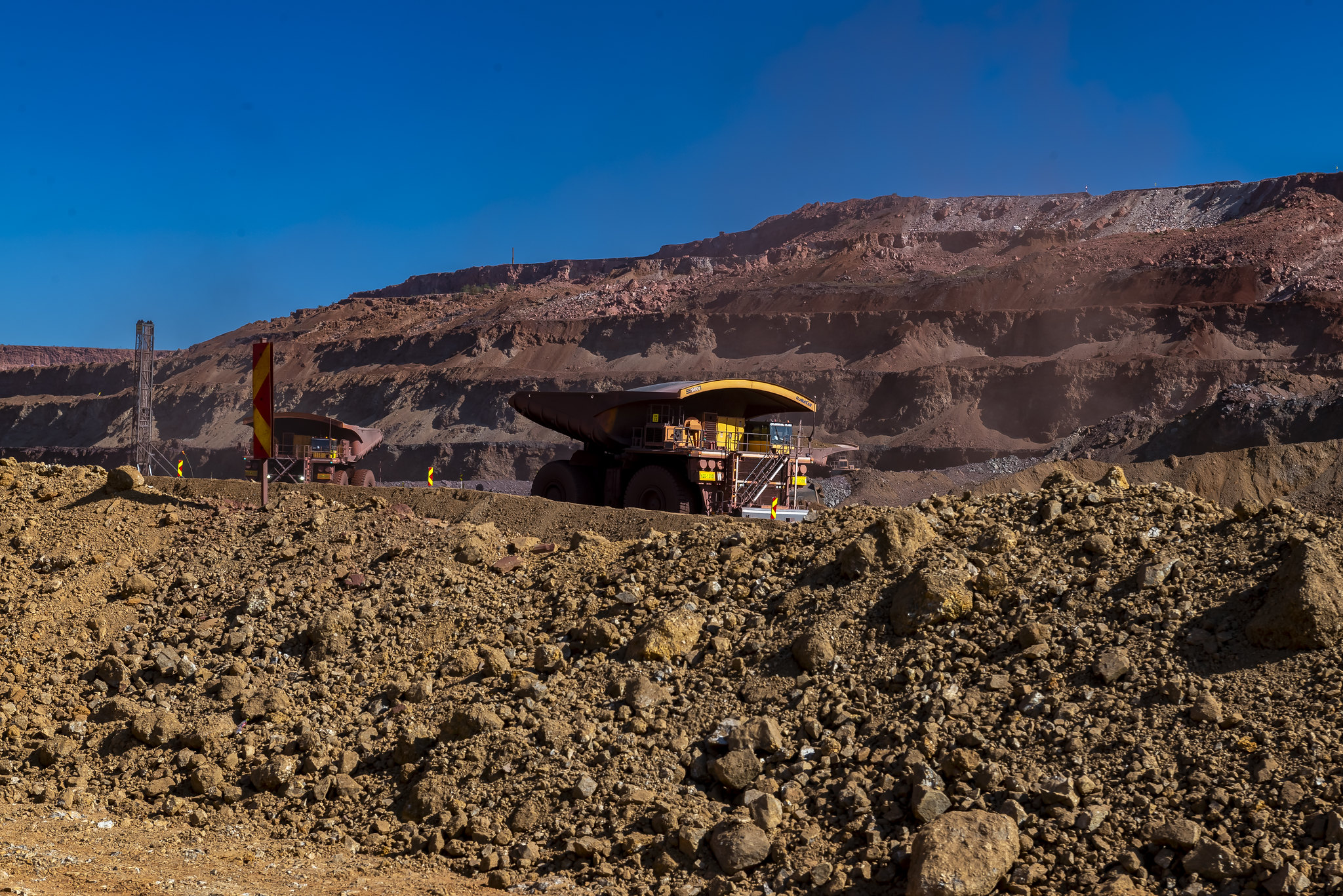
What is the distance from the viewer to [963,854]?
4.73 m

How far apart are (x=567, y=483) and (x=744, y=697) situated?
36.4 feet

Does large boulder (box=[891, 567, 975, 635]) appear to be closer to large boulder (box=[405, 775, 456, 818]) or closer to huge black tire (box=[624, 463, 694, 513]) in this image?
large boulder (box=[405, 775, 456, 818])

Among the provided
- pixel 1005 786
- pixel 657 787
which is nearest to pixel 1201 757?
pixel 1005 786

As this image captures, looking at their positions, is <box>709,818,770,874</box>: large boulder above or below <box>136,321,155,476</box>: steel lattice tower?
below

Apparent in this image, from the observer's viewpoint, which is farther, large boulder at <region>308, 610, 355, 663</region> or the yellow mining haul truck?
the yellow mining haul truck

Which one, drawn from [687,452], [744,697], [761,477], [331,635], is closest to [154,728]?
[331,635]

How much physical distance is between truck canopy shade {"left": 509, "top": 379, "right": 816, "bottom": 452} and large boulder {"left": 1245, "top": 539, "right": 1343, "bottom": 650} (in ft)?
34.8

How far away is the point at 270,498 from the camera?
33.7 feet

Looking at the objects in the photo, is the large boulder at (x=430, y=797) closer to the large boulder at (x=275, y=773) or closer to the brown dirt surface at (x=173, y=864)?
the brown dirt surface at (x=173, y=864)

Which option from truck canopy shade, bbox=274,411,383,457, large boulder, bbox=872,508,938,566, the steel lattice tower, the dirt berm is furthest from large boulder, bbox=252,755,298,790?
the steel lattice tower

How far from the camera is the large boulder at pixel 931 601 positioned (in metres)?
6.50

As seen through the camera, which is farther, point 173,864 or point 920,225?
point 920,225

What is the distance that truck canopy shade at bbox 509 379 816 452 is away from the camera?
54.3 feet

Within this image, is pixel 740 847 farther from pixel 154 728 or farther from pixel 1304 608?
pixel 154 728
